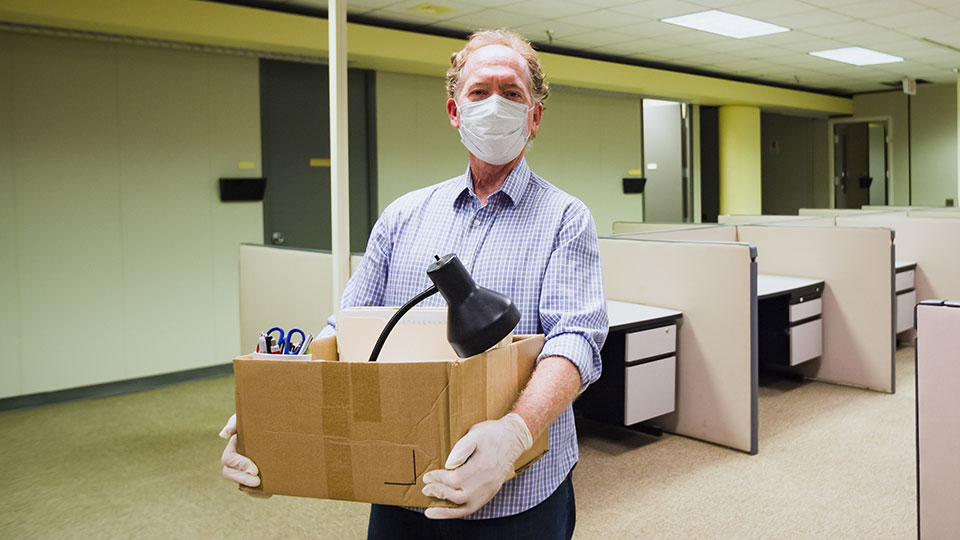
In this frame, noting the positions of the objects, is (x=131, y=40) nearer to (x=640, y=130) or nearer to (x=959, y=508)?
(x=959, y=508)

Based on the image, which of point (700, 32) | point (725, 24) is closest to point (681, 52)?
point (700, 32)

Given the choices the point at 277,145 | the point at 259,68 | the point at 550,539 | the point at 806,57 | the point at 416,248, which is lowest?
the point at 550,539

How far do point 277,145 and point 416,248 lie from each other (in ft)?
14.1

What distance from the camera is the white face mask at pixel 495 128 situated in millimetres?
1095

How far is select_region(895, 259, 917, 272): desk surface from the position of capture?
15.6ft

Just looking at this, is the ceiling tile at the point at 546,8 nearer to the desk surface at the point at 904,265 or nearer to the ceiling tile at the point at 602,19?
the ceiling tile at the point at 602,19

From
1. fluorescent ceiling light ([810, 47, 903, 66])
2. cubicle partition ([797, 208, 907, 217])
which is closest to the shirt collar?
cubicle partition ([797, 208, 907, 217])

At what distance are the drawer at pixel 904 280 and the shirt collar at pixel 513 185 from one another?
441cm

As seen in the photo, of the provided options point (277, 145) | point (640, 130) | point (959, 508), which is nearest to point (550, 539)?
point (959, 508)

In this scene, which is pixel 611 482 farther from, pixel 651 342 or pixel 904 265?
pixel 904 265

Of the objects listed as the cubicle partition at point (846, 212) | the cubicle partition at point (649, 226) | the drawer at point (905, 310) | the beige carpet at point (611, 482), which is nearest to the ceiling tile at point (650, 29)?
the cubicle partition at point (649, 226)

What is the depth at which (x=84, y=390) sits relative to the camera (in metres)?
4.40

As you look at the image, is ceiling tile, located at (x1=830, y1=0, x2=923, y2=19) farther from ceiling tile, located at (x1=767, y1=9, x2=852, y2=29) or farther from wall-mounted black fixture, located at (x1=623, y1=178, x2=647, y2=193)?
wall-mounted black fixture, located at (x1=623, y1=178, x2=647, y2=193)

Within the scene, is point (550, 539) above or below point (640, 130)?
below
